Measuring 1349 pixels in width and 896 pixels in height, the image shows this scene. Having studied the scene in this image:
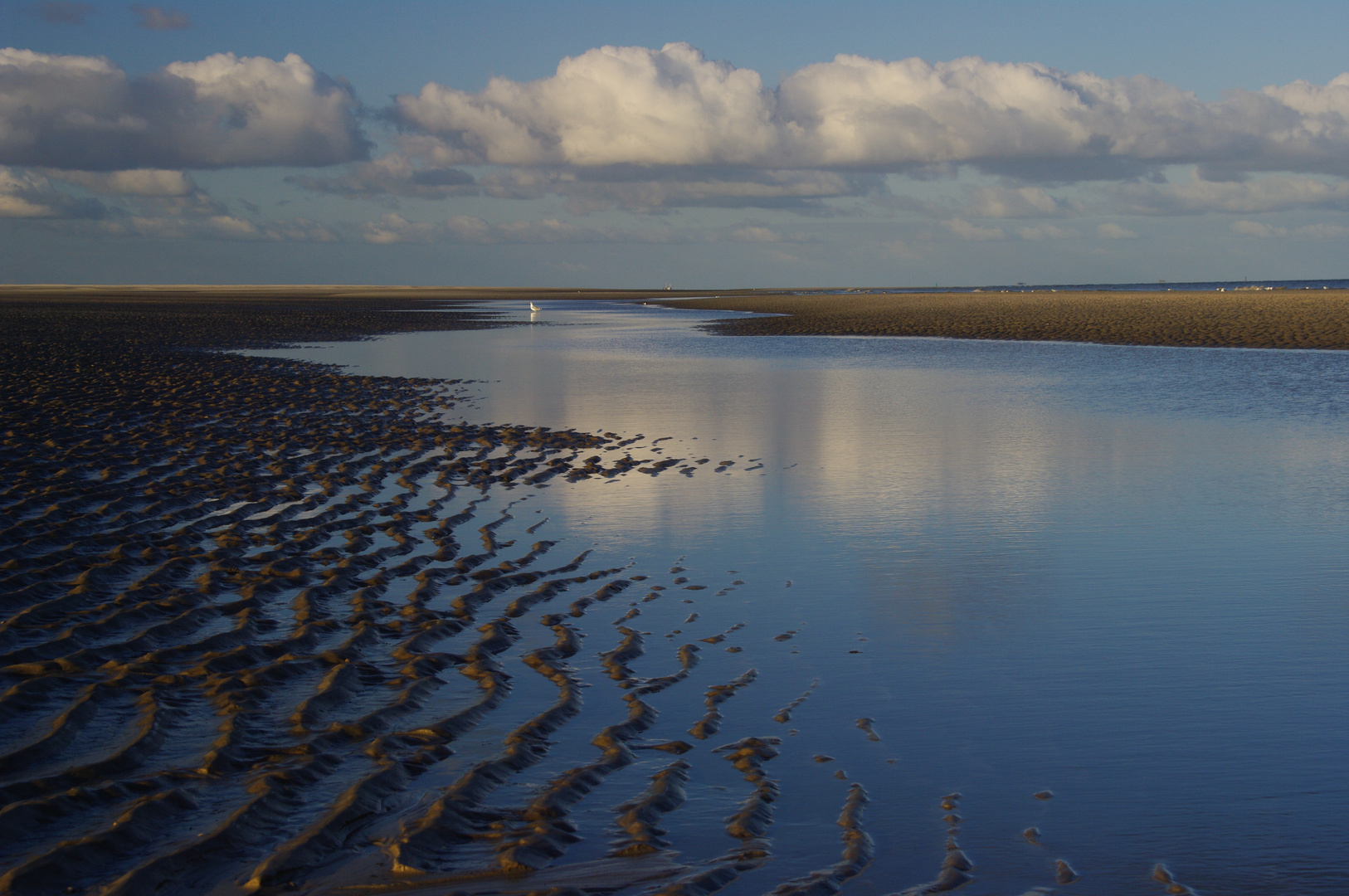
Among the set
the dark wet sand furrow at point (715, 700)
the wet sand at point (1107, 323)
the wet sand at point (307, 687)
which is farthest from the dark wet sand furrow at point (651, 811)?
the wet sand at point (1107, 323)

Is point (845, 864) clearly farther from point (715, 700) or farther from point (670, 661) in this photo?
point (670, 661)

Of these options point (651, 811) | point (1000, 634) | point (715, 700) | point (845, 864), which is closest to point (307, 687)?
point (715, 700)

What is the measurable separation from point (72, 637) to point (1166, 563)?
10.0 meters

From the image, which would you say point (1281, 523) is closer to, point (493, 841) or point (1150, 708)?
point (1150, 708)

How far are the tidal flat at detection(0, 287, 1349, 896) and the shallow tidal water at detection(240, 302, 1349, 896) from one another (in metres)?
0.04

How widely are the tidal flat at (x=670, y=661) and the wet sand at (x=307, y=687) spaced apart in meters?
0.03

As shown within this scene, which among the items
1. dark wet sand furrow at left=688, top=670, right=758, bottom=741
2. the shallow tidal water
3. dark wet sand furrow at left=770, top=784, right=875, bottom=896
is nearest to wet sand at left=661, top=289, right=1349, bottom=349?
the shallow tidal water

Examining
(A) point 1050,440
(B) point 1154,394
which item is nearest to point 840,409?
(A) point 1050,440

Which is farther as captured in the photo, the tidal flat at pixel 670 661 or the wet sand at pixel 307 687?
the tidal flat at pixel 670 661

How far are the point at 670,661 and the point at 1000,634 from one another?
277cm

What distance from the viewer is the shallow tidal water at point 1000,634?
5.39m

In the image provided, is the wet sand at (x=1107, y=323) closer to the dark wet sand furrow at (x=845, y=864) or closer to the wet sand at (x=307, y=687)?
the wet sand at (x=307, y=687)

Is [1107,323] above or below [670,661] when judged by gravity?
above

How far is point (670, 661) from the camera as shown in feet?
26.4
